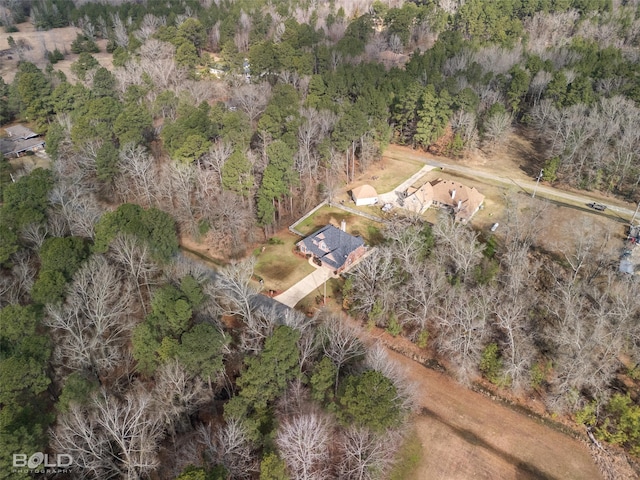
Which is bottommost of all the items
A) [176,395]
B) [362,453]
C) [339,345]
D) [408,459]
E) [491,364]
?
[408,459]

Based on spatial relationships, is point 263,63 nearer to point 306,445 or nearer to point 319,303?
point 319,303

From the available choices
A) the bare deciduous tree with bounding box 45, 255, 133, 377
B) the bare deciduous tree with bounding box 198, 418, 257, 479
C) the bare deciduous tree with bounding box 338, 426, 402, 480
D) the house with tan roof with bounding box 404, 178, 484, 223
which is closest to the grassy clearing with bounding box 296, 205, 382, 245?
the house with tan roof with bounding box 404, 178, 484, 223

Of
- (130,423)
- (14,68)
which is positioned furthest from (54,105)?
(130,423)

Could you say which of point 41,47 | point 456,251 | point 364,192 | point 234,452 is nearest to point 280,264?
point 364,192

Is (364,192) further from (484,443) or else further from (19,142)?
(19,142)

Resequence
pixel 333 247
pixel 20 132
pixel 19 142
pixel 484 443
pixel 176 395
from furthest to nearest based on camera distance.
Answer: pixel 20 132 < pixel 19 142 < pixel 333 247 < pixel 484 443 < pixel 176 395

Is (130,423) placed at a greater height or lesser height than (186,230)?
greater
